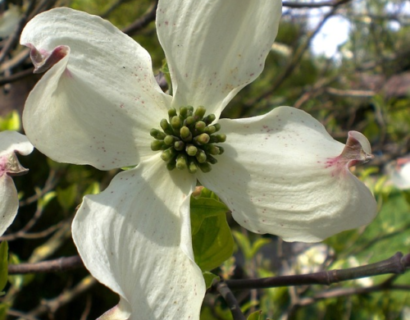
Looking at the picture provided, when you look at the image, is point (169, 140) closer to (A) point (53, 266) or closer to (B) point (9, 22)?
(A) point (53, 266)

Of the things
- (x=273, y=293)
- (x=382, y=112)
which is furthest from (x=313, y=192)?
(x=382, y=112)

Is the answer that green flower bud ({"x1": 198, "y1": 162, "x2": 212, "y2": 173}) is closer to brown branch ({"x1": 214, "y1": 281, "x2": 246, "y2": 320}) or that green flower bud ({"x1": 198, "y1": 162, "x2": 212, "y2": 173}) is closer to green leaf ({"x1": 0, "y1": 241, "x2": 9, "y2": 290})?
brown branch ({"x1": 214, "y1": 281, "x2": 246, "y2": 320})

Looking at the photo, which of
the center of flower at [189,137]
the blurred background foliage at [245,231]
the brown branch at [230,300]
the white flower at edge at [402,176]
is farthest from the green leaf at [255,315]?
the white flower at edge at [402,176]

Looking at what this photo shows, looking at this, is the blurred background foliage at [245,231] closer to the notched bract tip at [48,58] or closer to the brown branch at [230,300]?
the brown branch at [230,300]

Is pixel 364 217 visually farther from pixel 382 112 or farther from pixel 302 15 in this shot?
pixel 302 15

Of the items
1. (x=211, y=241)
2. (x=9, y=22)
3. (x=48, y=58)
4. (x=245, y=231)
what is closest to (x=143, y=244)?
(x=211, y=241)
